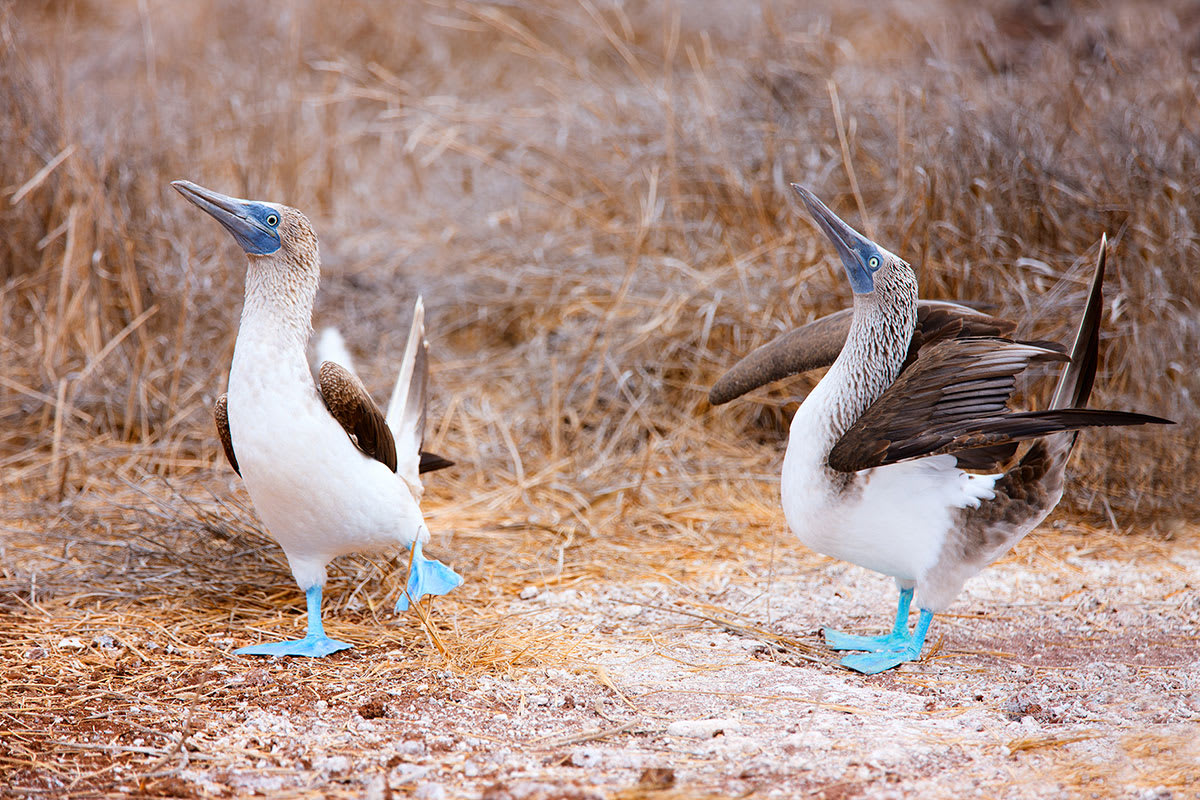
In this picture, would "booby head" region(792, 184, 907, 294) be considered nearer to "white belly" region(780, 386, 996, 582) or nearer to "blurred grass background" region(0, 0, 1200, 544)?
"white belly" region(780, 386, 996, 582)

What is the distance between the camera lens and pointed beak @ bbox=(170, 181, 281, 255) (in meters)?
3.11

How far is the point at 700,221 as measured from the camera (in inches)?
238

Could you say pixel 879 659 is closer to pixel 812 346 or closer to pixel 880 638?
pixel 880 638

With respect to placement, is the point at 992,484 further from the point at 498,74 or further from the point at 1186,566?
the point at 498,74

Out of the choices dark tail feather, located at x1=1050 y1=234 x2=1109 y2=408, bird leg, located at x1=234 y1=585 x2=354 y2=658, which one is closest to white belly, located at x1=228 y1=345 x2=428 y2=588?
bird leg, located at x1=234 y1=585 x2=354 y2=658

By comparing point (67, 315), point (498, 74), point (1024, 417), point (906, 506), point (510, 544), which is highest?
point (498, 74)

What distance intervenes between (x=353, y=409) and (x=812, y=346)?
1491 mm

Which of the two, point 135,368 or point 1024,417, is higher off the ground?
point 1024,417

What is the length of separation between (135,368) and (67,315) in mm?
487

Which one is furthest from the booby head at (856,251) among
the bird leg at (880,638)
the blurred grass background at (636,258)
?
the blurred grass background at (636,258)

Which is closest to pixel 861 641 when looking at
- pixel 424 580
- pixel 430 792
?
pixel 424 580

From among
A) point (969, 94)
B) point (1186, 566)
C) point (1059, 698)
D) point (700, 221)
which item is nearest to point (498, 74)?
point (700, 221)

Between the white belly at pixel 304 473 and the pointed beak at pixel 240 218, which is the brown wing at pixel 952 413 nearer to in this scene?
the white belly at pixel 304 473

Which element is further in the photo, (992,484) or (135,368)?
(135,368)
